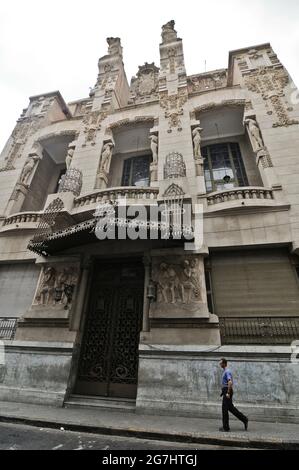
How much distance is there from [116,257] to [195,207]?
376 centimetres

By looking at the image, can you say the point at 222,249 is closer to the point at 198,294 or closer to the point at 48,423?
the point at 198,294

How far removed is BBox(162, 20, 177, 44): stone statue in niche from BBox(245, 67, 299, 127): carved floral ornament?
7.61 meters

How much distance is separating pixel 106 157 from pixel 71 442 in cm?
1134

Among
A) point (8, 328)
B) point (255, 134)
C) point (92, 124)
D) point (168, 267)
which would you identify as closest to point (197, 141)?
point (255, 134)

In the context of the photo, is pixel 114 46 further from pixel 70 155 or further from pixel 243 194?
pixel 243 194

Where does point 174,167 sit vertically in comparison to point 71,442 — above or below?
above

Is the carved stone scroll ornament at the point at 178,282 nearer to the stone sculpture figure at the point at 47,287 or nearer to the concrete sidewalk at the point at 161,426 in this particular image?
the concrete sidewalk at the point at 161,426

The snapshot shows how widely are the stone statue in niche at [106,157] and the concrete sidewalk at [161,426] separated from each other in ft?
32.1

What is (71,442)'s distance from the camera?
432 centimetres

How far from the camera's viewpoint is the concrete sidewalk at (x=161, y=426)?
4.31m

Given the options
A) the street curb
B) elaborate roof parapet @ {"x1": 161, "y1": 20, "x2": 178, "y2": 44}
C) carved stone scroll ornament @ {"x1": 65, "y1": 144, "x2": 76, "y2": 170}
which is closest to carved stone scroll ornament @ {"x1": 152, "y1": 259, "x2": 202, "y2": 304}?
the street curb

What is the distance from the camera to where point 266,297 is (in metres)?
7.93

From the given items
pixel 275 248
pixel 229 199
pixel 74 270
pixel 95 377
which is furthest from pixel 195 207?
pixel 95 377

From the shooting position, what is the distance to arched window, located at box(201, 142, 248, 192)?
11453 mm
